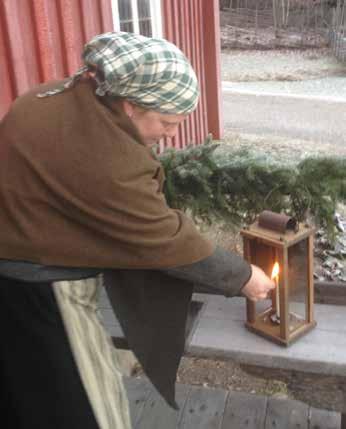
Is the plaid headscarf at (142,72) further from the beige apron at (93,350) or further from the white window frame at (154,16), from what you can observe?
the white window frame at (154,16)

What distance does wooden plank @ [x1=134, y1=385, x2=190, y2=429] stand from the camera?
2.58 metres

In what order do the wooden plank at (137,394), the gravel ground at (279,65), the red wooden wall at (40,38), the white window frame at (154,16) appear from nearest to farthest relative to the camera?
the wooden plank at (137,394), the red wooden wall at (40,38), the white window frame at (154,16), the gravel ground at (279,65)

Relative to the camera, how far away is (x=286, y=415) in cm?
258

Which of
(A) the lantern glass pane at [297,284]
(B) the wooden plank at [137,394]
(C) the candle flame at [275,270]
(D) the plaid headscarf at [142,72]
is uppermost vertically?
(D) the plaid headscarf at [142,72]

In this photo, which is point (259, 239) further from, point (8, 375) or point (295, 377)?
point (295, 377)

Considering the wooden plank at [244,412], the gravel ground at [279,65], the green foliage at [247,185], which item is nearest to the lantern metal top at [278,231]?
the green foliage at [247,185]

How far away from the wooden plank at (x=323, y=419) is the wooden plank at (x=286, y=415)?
1.0 inches

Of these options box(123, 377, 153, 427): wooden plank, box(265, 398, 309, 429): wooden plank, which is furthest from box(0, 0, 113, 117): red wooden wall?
box(265, 398, 309, 429): wooden plank

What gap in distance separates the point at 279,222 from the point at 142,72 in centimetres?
71

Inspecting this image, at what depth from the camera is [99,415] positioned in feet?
5.65

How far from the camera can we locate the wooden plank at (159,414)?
2.58 meters

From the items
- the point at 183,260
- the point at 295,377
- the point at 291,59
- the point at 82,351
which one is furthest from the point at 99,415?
the point at 291,59

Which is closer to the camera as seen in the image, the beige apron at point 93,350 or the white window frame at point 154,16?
the beige apron at point 93,350

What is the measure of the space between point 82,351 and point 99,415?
21 cm
